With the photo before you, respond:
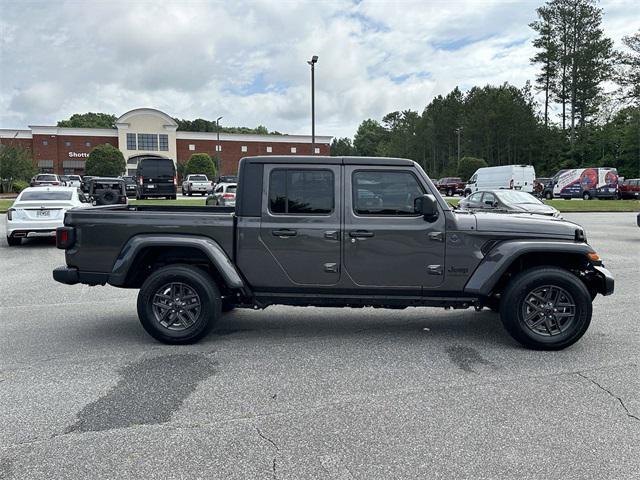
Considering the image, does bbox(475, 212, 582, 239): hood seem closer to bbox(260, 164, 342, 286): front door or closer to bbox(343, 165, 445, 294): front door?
bbox(343, 165, 445, 294): front door

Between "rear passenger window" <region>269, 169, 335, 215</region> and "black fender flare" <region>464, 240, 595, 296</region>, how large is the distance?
1602mm

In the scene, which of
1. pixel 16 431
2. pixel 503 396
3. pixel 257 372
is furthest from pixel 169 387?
pixel 503 396

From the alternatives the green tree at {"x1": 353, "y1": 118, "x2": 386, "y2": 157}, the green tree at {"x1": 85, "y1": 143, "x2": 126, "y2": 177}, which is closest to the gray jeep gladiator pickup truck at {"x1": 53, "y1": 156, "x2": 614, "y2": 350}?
the green tree at {"x1": 85, "y1": 143, "x2": 126, "y2": 177}

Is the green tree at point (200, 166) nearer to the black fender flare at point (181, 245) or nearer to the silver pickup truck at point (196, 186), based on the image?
the silver pickup truck at point (196, 186)

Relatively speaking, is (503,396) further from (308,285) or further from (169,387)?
(169,387)

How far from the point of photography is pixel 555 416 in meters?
3.74

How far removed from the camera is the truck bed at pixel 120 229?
5277 mm

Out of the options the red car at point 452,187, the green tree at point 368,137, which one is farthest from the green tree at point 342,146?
the red car at point 452,187

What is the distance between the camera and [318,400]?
3.99 m

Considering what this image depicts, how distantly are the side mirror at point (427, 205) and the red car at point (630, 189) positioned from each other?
38.7 metres

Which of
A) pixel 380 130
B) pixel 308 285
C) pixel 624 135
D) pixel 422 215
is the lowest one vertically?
pixel 308 285

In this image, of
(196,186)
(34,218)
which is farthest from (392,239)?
(196,186)

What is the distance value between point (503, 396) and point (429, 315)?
2.60 metres

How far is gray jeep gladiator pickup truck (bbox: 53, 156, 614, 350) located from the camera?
5180mm
